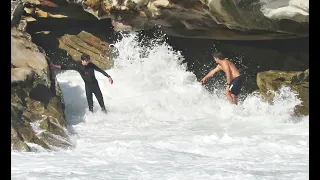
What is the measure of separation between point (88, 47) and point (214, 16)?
4768mm

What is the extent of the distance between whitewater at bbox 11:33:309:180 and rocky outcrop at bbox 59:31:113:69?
40 centimetres

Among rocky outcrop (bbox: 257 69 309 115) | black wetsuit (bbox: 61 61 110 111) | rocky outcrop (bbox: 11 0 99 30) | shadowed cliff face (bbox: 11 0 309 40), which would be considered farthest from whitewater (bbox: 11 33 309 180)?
rocky outcrop (bbox: 11 0 99 30)

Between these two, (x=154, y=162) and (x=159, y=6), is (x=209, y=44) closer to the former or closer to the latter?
(x=159, y=6)

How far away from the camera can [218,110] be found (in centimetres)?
1002

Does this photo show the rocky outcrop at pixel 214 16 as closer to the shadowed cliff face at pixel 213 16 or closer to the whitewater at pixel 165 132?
the shadowed cliff face at pixel 213 16

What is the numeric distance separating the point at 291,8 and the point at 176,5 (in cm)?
227

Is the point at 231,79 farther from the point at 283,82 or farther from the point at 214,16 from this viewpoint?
the point at 214,16

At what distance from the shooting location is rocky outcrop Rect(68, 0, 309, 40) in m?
9.02

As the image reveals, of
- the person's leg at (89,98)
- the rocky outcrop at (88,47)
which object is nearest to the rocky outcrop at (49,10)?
the rocky outcrop at (88,47)

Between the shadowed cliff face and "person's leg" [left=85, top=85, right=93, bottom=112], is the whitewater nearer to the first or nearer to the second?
"person's leg" [left=85, top=85, right=93, bottom=112]

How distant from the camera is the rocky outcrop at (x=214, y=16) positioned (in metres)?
9.02

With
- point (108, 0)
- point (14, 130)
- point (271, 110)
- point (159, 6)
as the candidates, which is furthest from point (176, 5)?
point (14, 130)

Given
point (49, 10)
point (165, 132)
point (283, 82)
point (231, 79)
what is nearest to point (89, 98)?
point (165, 132)
